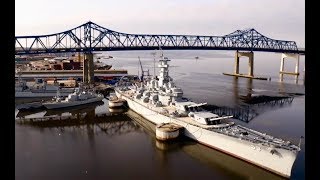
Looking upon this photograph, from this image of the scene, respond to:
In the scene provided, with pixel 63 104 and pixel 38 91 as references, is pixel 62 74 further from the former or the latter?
pixel 63 104

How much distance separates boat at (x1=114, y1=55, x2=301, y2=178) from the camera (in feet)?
72.1

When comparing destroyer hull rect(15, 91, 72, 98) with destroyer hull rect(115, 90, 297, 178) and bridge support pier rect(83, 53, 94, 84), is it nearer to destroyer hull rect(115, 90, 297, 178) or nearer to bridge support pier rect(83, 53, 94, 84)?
bridge support pier rect(83, 53, 94, 84)

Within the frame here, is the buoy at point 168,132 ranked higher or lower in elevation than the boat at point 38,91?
lower

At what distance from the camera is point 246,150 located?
23766mm

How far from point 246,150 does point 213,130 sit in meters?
3.73

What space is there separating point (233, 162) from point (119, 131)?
13.7 m

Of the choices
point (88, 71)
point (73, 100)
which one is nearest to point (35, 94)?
point (73, 100)

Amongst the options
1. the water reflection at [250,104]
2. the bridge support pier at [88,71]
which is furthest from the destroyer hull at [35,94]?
the water reflection at [250,104]

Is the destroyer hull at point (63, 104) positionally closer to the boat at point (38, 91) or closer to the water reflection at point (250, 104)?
the boat at point (38, 91)

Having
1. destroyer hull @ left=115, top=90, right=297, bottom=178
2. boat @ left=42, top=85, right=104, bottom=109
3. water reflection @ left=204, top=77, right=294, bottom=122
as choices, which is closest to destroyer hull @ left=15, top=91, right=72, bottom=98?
boat @ left=42, top=85, right=104, bottom=109

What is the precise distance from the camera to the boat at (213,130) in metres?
22.0
